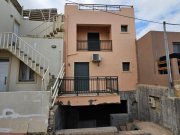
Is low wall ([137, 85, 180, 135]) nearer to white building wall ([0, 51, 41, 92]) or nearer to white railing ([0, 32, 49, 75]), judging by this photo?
white railing ([0, 32, 49, 75])

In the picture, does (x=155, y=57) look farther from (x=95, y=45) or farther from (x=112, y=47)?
(x=95, y=45)

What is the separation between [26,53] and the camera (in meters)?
9.96

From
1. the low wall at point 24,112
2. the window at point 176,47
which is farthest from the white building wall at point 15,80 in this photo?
the window at point 176,47

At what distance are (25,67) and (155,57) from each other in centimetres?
873

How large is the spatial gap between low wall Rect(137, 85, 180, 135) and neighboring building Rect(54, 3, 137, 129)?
1.13m

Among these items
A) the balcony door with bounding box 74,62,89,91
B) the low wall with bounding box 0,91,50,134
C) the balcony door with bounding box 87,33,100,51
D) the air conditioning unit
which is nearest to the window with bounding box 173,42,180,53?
the air conditioning unit

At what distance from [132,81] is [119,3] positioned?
657cm

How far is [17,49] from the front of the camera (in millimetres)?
9305

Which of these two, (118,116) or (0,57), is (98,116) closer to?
(118,116)

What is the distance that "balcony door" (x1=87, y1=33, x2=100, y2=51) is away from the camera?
41.8ft

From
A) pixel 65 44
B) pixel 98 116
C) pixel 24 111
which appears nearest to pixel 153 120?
pixel 98 116

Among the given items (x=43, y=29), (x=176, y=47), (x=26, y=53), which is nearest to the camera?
(x=26, y=53)

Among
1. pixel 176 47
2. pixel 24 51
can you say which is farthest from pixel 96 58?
pixel 176 47

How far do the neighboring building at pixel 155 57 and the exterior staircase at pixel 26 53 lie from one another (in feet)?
21.9
